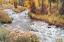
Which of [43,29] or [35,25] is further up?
[43,29]

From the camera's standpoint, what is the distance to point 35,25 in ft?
74.8

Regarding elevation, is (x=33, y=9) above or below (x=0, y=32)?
below

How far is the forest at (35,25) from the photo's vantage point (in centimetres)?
1020

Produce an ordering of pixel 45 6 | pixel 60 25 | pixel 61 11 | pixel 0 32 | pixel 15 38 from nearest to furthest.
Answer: pixel 15 38, pixel 0 32, pixel 60 25, pixel 61 11, pixel 45 6

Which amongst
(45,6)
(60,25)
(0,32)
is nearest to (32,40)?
(0,32)

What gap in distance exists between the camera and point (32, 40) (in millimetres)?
9812

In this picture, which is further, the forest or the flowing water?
the flowing water

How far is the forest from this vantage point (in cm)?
1020

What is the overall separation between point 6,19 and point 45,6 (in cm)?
1057

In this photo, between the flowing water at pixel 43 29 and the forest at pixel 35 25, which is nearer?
the forest at pixel 35 25

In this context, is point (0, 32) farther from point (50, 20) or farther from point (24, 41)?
point (50, 20)

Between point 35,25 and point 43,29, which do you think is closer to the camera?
point 43,29

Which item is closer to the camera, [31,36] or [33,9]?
[31,36]

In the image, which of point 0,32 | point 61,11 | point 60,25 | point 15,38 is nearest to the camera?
point 15,38
